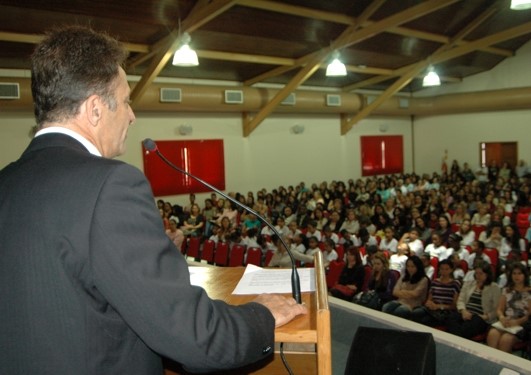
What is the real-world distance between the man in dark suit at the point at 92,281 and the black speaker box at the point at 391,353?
1.19 metres

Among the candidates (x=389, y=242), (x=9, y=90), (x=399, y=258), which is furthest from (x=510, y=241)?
(x=9, y=90)

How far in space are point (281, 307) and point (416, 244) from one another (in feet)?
18.8

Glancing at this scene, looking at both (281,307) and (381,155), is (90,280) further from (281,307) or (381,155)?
(381,155)

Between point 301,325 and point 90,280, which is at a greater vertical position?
point 90,280

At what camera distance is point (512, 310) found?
397cm

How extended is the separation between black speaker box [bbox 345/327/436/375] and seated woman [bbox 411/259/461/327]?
8.51ft

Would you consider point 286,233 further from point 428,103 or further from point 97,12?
point 428,103

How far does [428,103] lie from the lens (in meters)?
15.3

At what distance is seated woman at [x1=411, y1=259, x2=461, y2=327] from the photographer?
438 centimetres

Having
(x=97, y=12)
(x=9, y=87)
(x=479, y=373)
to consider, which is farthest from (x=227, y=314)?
(x=9, y=87)

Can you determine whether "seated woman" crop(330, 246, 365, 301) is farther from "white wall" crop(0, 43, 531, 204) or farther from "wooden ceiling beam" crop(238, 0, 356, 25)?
"white wall" crop(0, 43, 531, 204)

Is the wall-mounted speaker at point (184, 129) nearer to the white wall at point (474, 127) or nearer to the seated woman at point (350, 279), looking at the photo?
the seated woman at point (350, 279)

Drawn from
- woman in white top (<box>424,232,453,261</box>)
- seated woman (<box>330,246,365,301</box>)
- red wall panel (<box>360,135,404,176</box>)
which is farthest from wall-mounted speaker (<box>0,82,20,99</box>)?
red wall panel (<box>360,135,404,176</box>)

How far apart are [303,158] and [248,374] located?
12.7 meters
